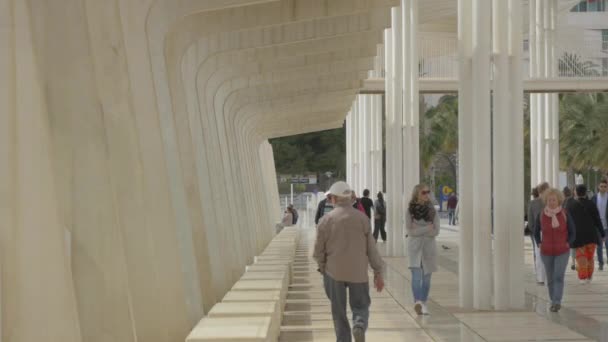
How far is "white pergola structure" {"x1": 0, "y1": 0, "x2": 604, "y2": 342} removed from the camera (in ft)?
16.1

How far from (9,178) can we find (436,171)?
86897 millimetres

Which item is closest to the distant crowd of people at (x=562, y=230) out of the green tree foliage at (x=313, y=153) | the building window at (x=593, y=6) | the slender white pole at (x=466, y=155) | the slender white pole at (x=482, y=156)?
the slender white pole at (x=482, y=156)

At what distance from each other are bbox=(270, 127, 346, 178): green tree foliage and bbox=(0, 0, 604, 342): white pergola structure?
55.0 m

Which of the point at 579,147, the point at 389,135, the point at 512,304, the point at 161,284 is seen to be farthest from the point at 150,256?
the point at 579,147

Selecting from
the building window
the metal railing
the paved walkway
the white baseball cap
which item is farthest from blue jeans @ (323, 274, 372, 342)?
the building window

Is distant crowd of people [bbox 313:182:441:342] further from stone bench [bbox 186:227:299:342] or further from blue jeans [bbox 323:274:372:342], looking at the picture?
stone bench [bbox 186:227:299:342]

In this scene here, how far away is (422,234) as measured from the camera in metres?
13.3

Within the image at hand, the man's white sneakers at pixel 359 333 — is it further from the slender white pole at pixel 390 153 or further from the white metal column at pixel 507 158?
the slender white pole at pixel 390 153

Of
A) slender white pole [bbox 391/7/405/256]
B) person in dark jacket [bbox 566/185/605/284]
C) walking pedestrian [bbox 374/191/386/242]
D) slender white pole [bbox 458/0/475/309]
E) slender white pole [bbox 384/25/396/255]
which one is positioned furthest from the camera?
walking pedestrian [bbox 374/191/386/242]

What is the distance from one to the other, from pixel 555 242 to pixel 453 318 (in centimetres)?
164

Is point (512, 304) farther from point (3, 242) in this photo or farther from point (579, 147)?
point (579, 147)

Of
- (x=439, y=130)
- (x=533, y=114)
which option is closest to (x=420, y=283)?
(x=533, y=114)

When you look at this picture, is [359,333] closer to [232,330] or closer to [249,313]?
[249,313]

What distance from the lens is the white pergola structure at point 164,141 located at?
491 centimetres
